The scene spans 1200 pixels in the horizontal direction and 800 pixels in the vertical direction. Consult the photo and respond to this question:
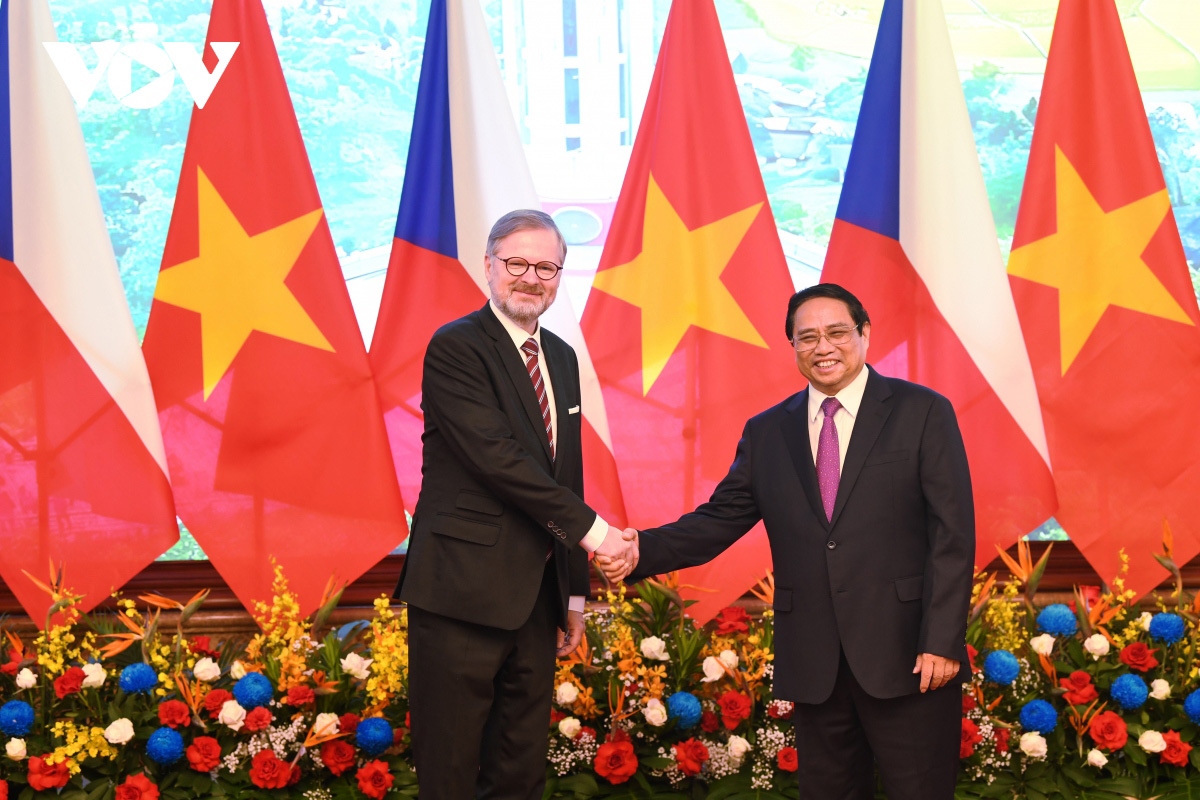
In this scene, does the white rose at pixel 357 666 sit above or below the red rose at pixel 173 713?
above

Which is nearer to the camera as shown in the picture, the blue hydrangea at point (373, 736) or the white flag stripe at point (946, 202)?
the blue hydrangea at point (373, 736)

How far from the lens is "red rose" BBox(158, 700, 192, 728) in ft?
10.0

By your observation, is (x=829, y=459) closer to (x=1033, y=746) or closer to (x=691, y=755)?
(x=691, y=755)

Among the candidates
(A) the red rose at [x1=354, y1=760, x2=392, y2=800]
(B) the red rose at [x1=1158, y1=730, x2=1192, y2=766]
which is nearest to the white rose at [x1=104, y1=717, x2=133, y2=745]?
(A) the red rose at [x1=354, y1=760, x2=392, y2=800]

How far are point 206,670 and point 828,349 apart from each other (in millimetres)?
2051

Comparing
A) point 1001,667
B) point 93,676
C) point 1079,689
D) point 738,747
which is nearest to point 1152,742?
point 1079,689

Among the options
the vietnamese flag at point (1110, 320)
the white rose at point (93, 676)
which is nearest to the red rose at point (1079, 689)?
the vietnamese flag at point (1110, 320)

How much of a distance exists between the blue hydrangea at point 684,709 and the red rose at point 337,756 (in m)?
0.96

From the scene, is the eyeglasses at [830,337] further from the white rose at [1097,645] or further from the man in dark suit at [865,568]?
the white rose at [1097,645]

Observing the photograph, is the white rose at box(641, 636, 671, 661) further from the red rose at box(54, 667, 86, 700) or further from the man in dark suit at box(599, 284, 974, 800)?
the red rose at box(54, 667, 86, 700)

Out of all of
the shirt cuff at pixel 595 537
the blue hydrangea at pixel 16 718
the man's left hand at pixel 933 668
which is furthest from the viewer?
the blue hydrangea at pixel 16 718

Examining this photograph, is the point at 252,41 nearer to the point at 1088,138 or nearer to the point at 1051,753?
the point at 1088,138

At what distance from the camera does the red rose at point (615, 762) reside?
3.12 m

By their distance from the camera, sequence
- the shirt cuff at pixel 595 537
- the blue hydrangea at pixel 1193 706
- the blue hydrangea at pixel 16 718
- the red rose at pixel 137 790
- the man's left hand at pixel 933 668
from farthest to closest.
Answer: the blue hydrangea at pixel 1193 706
the blue hydrangea at pixel 16 718
the red rose at pixel 137 790
the shirt cuff at pixel 595 537
the man's left hand at pixel 933 668
